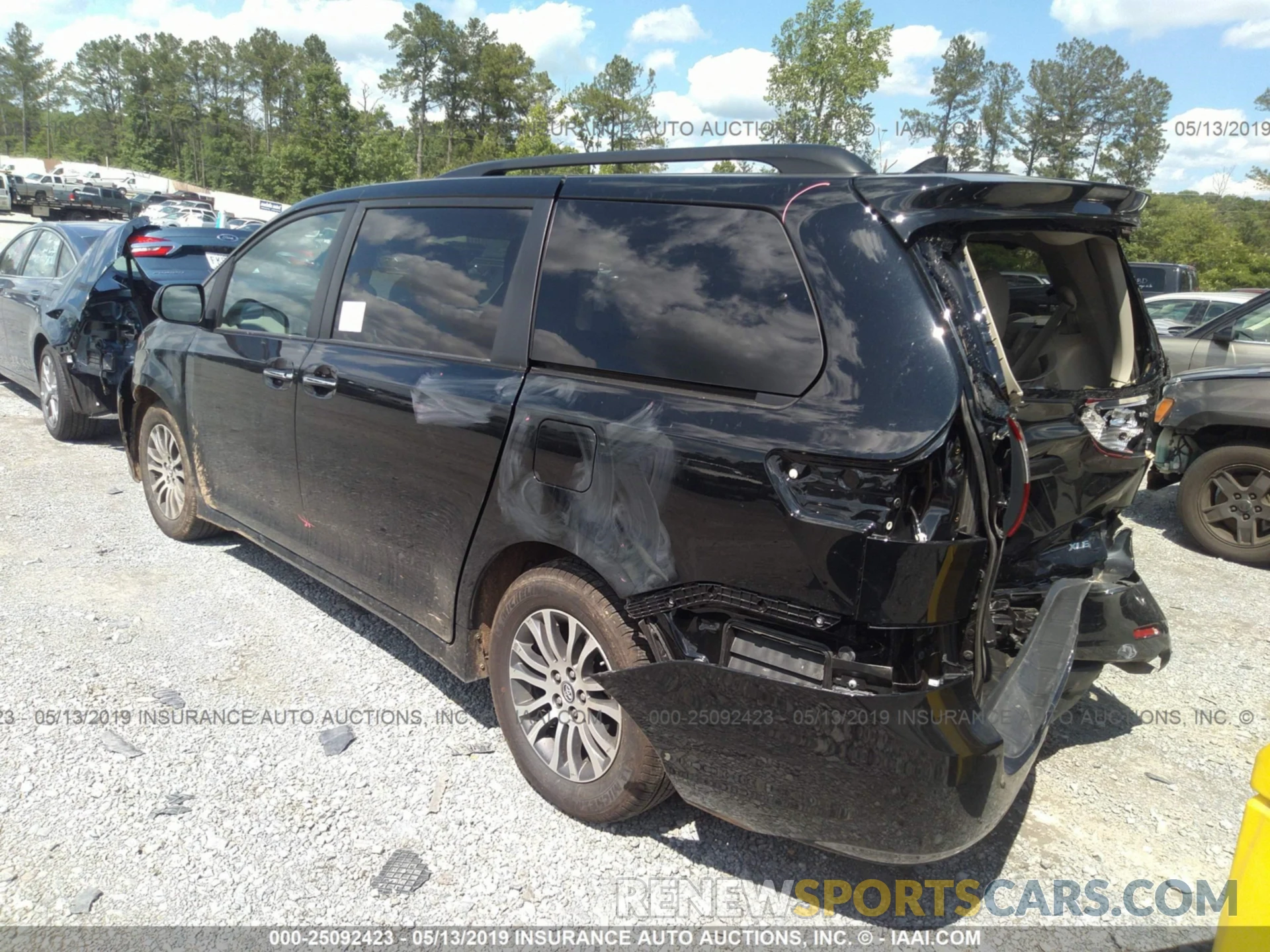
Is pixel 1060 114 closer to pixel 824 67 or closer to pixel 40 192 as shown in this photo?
pixel 824 67

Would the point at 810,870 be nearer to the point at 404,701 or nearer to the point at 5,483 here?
the point at 404,701

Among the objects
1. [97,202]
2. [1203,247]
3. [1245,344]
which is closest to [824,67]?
[1203,247]

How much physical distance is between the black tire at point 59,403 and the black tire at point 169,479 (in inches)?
88.4

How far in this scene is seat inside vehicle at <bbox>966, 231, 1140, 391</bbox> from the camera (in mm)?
3066

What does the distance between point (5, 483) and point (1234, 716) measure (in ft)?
23.7

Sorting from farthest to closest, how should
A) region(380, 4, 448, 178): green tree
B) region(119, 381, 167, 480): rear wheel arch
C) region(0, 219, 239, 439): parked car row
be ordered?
1. region(380, 4, 448, 178): green tree
2. region(0, 219, 239, 439): parked car row
3. region(119, 381, 167, 480): rear wheel arch

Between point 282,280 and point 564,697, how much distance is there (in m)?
2.47

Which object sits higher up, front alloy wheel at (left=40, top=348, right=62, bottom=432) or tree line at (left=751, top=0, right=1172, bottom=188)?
tree line at (left=751, top=0, right=1172, bottom=188)

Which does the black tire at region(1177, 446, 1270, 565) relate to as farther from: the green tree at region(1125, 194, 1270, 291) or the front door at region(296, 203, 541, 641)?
the green tree at region(1125, 194, 1270, 291)

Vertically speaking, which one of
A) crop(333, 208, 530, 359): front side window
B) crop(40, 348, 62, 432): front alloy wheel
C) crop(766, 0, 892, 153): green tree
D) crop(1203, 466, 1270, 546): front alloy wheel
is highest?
crop(766, 0, 892, 153): green tree

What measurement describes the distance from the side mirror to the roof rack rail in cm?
203

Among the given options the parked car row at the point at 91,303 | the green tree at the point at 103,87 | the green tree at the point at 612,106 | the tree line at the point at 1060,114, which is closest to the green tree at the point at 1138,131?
the tree line at the point at 1060,114

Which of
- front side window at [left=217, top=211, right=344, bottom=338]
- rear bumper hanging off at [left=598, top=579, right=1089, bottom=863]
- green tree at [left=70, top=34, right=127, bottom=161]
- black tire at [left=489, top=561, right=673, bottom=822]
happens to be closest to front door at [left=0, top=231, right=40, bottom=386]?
front side window at [left=217, top=211, right=344, bottom=338]

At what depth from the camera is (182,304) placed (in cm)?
442
